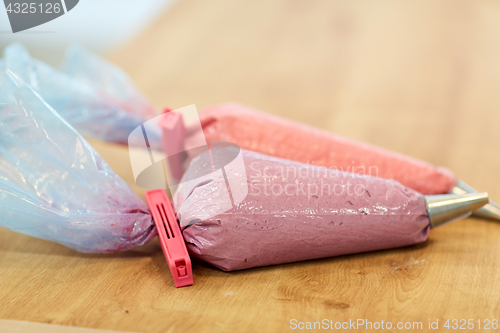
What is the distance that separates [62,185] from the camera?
2.29 ft

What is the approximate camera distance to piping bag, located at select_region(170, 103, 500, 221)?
2.74 feet

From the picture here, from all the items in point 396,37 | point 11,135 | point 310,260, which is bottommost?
point 310,260

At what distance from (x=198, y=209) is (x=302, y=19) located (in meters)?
1.32

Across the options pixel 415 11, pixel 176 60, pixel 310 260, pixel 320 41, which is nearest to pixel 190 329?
pixel 310 260

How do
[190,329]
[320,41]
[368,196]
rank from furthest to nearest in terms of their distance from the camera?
[320,41]
[368,196]
[190,329]

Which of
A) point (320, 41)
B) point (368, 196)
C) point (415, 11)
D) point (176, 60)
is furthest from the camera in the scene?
point (415, 11)

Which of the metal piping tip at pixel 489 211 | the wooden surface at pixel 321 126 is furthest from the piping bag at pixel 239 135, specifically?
the wooden surface at pixel 321 126

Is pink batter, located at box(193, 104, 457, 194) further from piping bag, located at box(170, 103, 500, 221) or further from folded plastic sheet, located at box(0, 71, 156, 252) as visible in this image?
folded plastic sheet, located at box(0, 71, 156, 252)

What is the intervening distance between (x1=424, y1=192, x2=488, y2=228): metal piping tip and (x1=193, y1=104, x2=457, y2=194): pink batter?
12 cm

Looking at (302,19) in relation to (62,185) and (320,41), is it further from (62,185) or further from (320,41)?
(62,185)

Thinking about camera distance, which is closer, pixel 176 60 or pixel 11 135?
pixel 11 135

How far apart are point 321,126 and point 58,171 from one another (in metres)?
0.63

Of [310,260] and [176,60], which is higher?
[176,60]

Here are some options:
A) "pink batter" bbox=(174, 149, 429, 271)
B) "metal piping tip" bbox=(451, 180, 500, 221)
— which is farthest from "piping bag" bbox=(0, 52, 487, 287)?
"metal piping tip" bbox=(451, 180, 500, 221)
